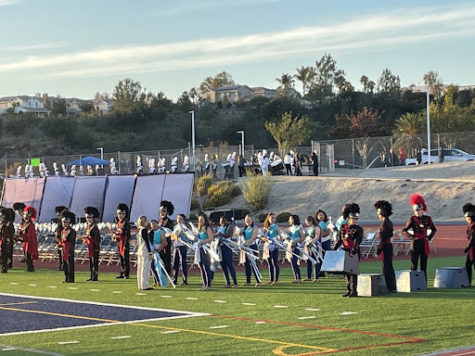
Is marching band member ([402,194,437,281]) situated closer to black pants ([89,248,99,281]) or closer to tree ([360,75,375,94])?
black pants ([89,248,99,281])

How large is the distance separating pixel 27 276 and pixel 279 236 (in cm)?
751

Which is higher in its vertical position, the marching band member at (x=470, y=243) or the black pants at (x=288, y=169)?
the black pants at (x=288, y=169)

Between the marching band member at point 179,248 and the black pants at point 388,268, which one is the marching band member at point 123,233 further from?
the black pants at point 388,268

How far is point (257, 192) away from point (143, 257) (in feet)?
95.0

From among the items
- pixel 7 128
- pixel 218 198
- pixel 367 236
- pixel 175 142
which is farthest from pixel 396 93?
pixel 367 236

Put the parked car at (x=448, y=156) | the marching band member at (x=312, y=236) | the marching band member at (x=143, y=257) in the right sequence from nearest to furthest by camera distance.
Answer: the marching band member at (x=143, y=257), the marching band member at (x=312, y=236), the parked car at (x=448, y=156)

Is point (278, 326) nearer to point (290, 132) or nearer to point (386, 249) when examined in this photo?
point (386, 249)

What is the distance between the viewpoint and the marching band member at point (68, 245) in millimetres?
22344

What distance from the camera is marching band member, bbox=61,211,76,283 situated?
73.3 feet

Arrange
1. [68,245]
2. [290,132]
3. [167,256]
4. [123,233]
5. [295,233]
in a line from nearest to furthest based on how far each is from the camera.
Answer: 1. [295,233]
2. [167,256]
3. [68,245]
4. [123,233]
5. [290,132]

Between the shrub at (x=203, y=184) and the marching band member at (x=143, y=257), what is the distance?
3054cm

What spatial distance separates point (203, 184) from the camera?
170ft

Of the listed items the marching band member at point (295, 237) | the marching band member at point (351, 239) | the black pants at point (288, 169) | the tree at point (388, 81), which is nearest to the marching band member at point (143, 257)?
the marching band member at point (295, 237)

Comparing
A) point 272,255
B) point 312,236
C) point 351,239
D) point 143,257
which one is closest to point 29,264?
point 143,257
